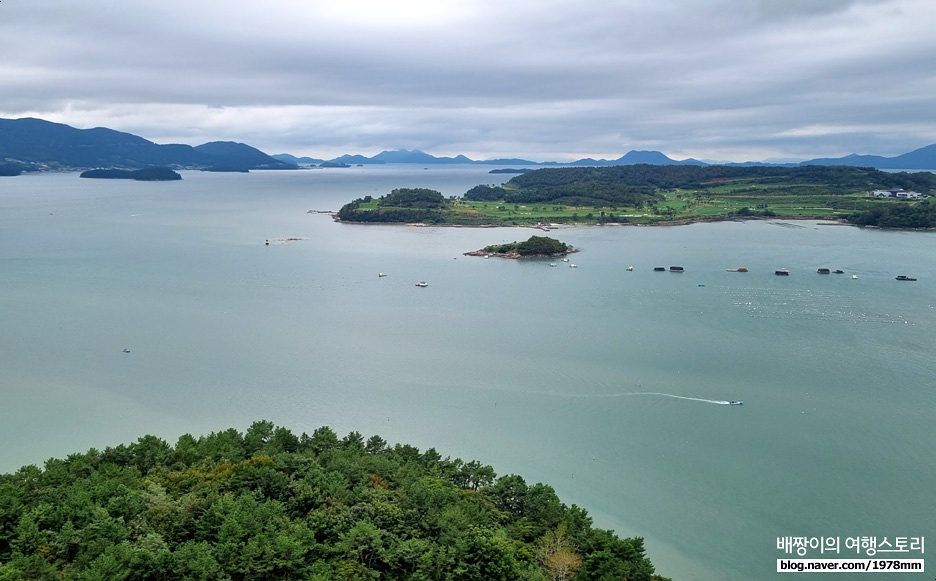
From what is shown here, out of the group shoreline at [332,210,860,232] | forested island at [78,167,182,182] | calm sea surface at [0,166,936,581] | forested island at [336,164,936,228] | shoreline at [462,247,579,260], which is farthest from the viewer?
forested island at [78,167,182,182]

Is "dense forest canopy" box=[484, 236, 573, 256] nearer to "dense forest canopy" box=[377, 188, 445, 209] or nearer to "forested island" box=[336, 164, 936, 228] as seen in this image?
"forested island" box=[336, 164, 936, 228]

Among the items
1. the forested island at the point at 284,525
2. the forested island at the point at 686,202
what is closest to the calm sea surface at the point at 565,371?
the forested island at the point at 284,525

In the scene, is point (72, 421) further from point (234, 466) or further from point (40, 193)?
point (40, 193)

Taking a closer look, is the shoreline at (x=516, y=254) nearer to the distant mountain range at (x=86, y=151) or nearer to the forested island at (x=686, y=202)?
the forested island at (x=686, y=202)

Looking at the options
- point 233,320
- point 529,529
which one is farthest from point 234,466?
point 233,320

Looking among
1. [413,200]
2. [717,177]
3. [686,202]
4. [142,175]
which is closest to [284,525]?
[413,200]

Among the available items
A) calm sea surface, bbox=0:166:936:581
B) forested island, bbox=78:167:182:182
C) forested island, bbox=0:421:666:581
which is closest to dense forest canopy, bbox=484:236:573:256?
calm sea surface, bbox=0:166:936:581

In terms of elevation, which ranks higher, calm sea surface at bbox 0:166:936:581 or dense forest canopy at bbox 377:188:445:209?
dense forest canopy at bbox 377:188:445:209
